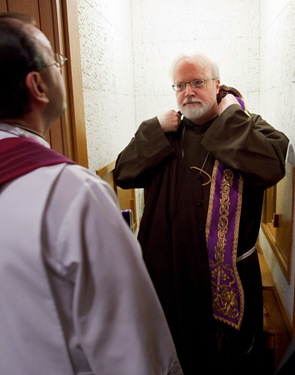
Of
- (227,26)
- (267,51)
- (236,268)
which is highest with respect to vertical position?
(227,26)

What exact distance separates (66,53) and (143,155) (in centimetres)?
55

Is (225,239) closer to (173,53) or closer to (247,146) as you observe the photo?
(247,146)

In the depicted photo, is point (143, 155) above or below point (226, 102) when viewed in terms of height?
below

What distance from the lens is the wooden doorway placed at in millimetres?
1278

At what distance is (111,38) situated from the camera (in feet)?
7.20

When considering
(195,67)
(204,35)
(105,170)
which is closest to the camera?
(195,67)

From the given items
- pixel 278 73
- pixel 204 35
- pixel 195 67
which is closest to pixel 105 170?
pixel 195 67

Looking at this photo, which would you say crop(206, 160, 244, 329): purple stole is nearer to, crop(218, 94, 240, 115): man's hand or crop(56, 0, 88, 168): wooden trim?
crop(218, 94, 240, 115): man's hand

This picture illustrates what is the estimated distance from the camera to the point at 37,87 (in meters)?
0.78

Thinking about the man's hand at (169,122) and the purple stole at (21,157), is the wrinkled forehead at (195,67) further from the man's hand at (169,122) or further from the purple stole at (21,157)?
the purple stole at (21,157)

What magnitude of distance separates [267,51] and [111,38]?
1047 mm

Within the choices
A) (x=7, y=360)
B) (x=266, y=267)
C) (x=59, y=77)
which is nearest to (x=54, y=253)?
(x=7, y=360)

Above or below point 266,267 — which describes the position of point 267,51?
above

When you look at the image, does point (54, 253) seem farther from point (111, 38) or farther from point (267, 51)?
point (267, 51)
